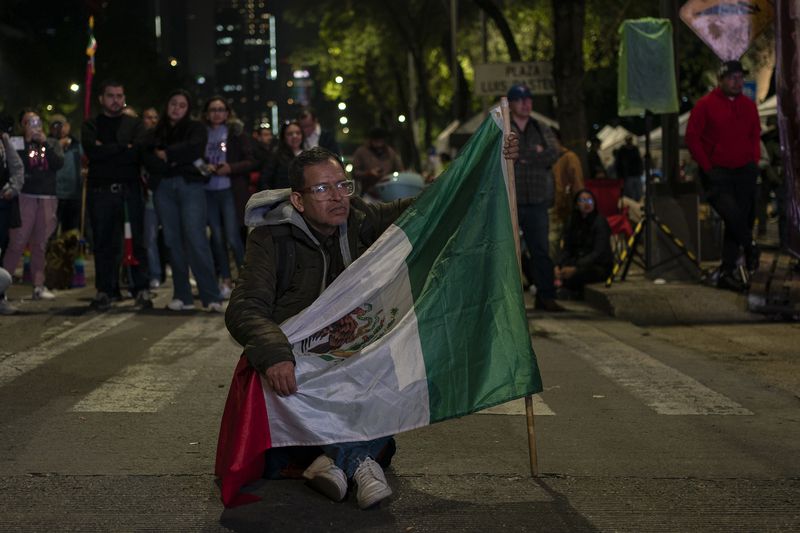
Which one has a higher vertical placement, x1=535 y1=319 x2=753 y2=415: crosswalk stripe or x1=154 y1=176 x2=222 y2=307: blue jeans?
x1=154 y1=176 x2=222 y2=307: blue jeans

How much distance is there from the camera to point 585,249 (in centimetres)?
1484

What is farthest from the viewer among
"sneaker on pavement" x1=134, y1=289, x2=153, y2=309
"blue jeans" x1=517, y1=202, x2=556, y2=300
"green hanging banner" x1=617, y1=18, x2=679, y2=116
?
"green hanging banner" x1=617, y1=18, x2=679, y2=116

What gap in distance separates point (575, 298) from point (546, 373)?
5837mm

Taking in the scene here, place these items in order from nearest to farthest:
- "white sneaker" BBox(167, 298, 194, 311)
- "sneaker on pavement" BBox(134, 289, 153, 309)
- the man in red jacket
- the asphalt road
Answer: the asphalt road, "white sneaker" BBox(167, 298, 194, 311), "sneaker on pavement" BBox(134, 289, 153, 309), the man in red jacket

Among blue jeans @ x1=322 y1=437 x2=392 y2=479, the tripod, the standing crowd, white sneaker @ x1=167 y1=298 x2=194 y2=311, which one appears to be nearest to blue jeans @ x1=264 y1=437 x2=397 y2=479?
blue jeans @ x1=322 y1=437 x2=392 y2=479

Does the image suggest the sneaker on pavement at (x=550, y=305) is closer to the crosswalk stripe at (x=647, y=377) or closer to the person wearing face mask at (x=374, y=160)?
the crosswalk stripe at (x=647, y=377)

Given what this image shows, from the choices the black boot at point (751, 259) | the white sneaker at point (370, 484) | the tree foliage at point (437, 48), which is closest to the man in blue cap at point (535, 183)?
the black boot at point (751, 259)

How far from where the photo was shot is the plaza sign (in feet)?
75.1

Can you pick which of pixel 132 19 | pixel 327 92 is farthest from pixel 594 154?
pixel 132 19

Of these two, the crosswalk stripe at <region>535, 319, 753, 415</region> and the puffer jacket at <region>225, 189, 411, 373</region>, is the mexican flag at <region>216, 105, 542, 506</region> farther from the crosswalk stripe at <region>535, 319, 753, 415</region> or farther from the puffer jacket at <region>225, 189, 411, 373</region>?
the crosswalk stripe at <region>535, 319, 753, 415</region>

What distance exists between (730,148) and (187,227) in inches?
202

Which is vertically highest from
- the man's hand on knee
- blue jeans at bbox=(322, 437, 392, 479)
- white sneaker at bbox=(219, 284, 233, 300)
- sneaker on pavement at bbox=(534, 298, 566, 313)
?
the man's hand on knee

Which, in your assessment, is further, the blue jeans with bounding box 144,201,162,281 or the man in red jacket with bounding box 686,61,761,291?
the blue jeans with bounding box 144,201,162,281

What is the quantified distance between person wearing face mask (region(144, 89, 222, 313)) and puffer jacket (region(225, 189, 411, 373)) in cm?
660
